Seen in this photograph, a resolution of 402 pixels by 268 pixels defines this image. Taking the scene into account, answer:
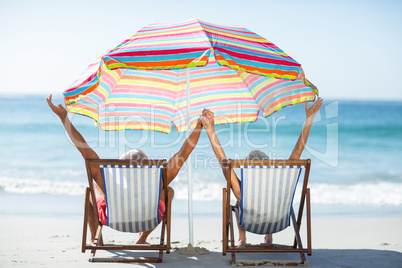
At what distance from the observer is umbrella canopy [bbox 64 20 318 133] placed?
3174 mm

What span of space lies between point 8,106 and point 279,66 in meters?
28.7

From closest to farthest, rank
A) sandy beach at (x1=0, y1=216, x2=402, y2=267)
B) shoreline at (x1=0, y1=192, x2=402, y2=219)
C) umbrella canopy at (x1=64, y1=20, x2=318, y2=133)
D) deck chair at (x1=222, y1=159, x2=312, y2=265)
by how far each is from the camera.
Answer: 1. umbrella canopy at (x1=64, y1=20, x2=318, y2=133)
2. deck chair at (x1=222, y1=159, x2=312, y2=265)
3. sandy beach at (x1=0, y1=216, x2=402, y2=267)
4. shoreline at (x1=0, y1=192, x2=402, y2=219)

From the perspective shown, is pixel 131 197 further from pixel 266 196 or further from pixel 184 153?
pixel 266 196

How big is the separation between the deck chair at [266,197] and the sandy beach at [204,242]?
0.27 meters

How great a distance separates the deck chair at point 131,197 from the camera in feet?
10.7

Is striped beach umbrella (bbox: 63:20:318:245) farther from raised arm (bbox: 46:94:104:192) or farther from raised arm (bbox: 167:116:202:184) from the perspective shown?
raised arm (bbox: 167:116:202:184)

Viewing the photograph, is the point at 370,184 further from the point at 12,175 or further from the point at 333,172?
the point at 12,175

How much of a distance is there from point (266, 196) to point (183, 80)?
5.73ft

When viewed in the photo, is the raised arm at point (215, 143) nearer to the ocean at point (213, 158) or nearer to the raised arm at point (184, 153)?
the raised arm at point (184, 153)

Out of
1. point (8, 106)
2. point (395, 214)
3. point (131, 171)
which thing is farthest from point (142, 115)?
point (8, 106)

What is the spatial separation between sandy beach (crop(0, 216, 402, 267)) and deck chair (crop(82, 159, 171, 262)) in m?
0.17

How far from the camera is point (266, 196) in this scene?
11.1ft

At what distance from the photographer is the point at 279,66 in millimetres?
3307

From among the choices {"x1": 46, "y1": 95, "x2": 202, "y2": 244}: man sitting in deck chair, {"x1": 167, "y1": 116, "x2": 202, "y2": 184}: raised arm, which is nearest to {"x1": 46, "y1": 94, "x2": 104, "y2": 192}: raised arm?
{"x1": 46, "y1": 95, "x2": 202, "y2": 244}: man sitting in deck chair
